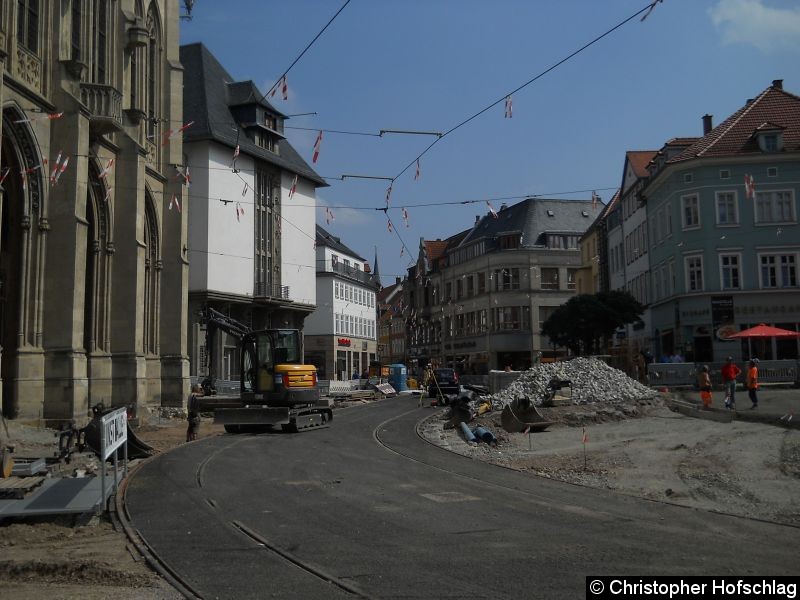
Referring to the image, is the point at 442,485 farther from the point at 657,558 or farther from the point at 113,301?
the point at 113,301

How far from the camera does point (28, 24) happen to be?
23.6 meters

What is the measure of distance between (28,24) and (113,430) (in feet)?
59.2

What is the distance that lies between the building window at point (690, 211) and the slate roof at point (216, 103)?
2708 cm

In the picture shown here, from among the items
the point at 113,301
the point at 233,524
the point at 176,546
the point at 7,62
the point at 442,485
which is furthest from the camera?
the point at 113,301

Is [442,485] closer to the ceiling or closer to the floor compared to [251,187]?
closer to the floor

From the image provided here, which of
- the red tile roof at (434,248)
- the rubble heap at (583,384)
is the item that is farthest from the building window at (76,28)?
the red tile roof at (434,248)

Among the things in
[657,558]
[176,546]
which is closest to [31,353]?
[176,546]

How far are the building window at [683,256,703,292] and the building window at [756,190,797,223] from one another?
3775 millimetres

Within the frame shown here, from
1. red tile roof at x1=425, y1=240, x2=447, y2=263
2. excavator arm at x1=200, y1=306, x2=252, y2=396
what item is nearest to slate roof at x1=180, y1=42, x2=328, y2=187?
excavator arm at x1=200, y1=306, x2=252, y2=396

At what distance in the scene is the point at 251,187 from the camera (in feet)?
173

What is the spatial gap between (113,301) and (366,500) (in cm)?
2083

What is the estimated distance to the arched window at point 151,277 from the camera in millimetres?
33688

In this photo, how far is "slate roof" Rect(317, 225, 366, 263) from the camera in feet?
243

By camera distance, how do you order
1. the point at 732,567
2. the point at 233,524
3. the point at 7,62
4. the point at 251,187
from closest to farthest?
the point at 732,567
the point at 233,524
the point at 7,62
the point at 251,187
